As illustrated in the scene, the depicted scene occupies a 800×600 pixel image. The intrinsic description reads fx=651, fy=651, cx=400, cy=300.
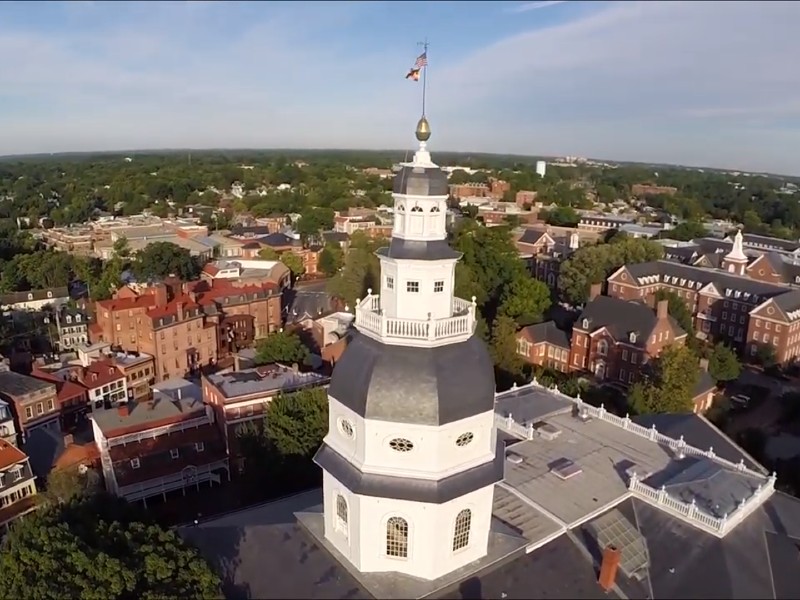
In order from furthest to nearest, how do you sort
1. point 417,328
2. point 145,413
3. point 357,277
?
point 357,277
point 145,413
point 417,328

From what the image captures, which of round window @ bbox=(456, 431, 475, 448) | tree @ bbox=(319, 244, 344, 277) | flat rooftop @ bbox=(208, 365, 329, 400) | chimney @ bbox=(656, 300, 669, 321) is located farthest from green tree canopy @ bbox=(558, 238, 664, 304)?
round window @ bbox=(456, 431, 475, 448)

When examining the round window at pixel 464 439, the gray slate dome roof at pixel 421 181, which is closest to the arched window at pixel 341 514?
the round window at pixel 464 439

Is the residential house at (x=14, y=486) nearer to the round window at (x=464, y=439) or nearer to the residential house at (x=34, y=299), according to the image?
the round window at (x=464, y=439)

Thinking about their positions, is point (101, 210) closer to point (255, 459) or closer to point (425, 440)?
point (255, 459)

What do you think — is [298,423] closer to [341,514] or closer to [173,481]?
[173,481]

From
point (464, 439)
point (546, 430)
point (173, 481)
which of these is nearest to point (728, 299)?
point (546, 430)

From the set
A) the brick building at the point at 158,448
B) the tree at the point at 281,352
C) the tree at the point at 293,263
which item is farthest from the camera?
the tree at the point at 293,263

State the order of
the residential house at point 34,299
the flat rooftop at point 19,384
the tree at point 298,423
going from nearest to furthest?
1. the tree at point 298,423
2. the flat rooftop at point 19,384
3. the residential house at point 34,299
